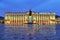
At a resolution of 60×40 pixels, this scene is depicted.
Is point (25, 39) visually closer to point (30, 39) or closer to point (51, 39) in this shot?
point (30, 39)

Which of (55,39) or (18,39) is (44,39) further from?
(18,39)

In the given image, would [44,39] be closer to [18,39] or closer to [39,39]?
[39,39]

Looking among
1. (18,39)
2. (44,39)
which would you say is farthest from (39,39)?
(18,39)

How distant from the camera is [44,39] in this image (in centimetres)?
2536

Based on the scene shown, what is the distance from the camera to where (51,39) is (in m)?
25.4

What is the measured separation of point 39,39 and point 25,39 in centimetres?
158

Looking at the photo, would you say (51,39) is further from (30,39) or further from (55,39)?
(30,39)

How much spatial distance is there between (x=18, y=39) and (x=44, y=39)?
2.93 meters

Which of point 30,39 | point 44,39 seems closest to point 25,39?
point 30,39

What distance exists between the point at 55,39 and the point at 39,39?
182cm

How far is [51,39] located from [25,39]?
9.66ft

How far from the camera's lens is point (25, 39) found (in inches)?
994

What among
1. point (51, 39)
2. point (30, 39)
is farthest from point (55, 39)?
point (30, 39)

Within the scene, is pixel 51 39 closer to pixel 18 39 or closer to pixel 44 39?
pixel 44 39
